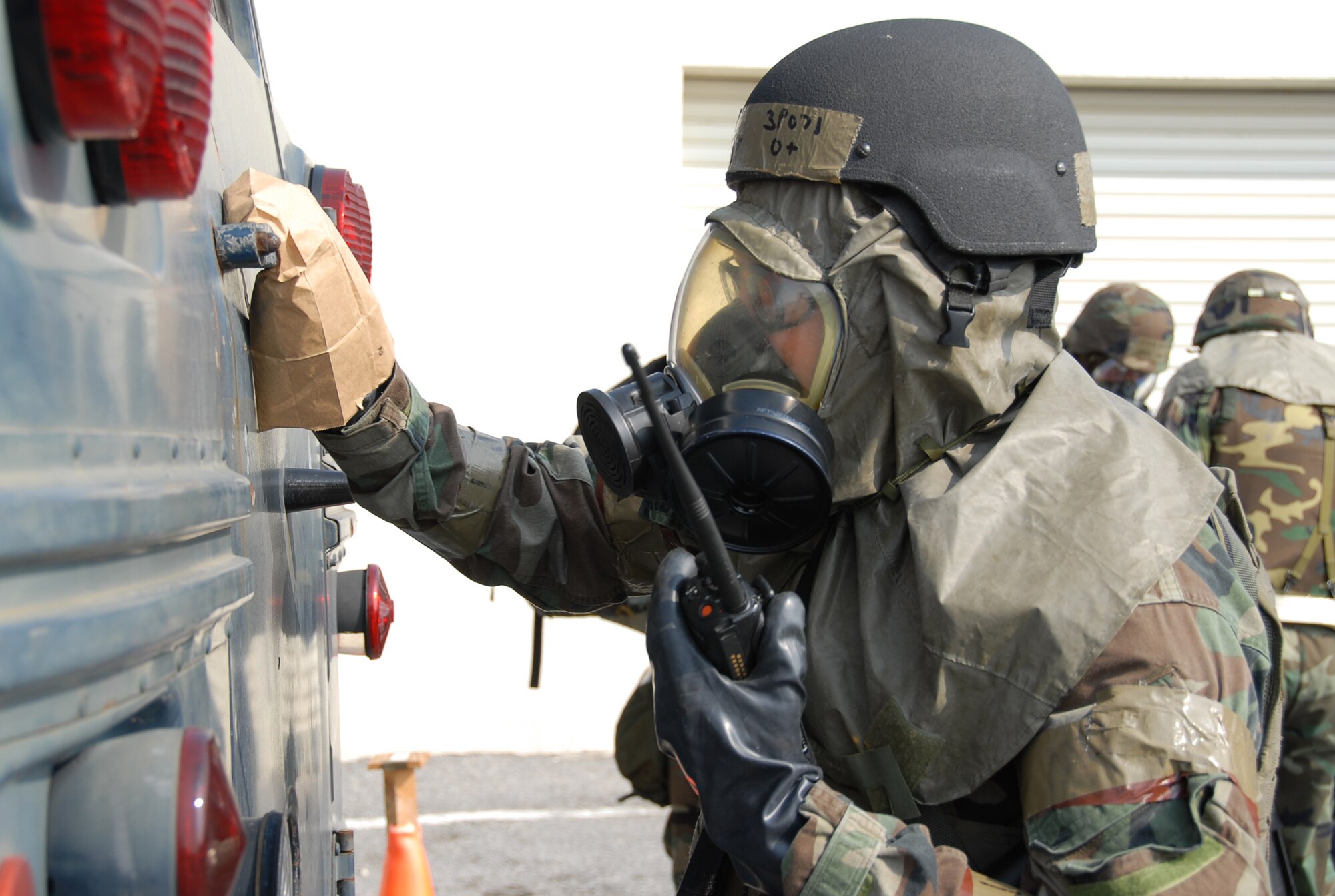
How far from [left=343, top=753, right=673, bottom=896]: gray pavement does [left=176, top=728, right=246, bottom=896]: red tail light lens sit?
3645 millimetres

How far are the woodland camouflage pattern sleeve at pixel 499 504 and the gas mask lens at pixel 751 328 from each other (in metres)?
0.37

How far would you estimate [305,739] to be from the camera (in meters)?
1.51

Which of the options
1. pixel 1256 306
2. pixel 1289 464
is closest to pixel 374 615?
pixel 1289 464

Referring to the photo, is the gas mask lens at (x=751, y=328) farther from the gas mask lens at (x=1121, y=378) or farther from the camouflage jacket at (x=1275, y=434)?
the gas mask lens at (x=1121, y=378)

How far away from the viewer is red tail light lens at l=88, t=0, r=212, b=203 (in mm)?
719

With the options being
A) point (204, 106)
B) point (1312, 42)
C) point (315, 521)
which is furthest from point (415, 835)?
point (1312, 42)

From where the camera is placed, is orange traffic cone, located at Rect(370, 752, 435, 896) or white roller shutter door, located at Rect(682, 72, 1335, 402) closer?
orange traffic cone, located at Rect(370, 752, 435, 896)

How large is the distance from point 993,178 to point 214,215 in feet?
3.28

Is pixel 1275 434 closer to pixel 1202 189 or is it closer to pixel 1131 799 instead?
pixel 1131 799

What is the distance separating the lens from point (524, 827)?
15.8 ft

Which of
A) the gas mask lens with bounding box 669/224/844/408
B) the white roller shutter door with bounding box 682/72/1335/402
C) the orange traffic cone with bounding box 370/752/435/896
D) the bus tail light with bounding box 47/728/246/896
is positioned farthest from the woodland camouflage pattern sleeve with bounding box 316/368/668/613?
the white roller shutter door with bounding box 682/72/1335/402

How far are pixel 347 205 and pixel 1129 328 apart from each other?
4345mm

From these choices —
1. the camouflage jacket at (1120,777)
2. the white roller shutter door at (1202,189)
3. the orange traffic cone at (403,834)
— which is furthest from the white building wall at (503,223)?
the camouflage jacket at (1120,777)

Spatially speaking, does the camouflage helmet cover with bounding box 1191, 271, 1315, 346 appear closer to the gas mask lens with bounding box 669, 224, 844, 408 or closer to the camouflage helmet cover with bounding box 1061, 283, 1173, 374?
the camouflage helmet cover with bounding box 1061, 283, 1173, 374
